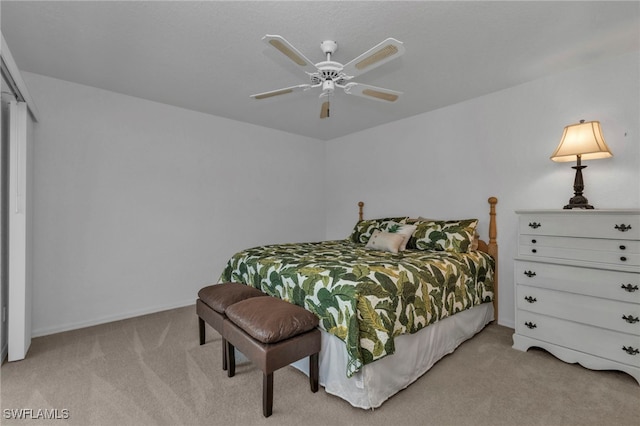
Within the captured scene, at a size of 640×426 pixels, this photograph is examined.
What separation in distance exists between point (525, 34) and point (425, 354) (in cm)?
236

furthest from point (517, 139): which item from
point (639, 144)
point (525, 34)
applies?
point (525, 34)

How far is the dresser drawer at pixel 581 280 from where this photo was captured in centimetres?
204

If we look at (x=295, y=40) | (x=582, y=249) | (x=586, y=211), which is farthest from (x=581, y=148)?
(x=295, y=40)

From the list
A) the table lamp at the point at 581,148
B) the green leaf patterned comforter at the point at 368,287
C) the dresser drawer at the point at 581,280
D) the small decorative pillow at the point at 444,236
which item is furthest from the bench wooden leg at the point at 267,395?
the table lamp at the point at 581,148

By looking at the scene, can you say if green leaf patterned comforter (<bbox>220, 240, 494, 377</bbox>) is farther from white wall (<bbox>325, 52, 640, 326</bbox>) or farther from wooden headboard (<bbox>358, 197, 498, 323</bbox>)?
white wall (<bbox>325, 52, 640, 326</bbox>)

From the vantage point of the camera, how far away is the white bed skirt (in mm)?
1734

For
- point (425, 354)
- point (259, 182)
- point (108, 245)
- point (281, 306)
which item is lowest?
point (425, 354)

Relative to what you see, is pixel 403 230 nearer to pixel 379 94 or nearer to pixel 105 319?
pixel 379 94

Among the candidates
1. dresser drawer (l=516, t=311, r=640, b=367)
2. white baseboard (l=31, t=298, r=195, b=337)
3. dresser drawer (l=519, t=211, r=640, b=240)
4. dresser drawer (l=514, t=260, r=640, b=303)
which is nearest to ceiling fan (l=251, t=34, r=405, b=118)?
dresser drawer (l=519, t=211, r=640, b=240)

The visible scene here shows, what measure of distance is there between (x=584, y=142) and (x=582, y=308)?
1.26 metres

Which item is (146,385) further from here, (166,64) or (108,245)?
(166,64)

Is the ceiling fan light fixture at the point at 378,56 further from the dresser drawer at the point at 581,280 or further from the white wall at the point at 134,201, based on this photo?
the white wall at the point at 134,201

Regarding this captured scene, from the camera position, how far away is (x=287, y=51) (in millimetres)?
1715

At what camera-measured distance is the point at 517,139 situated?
9.95 ft
